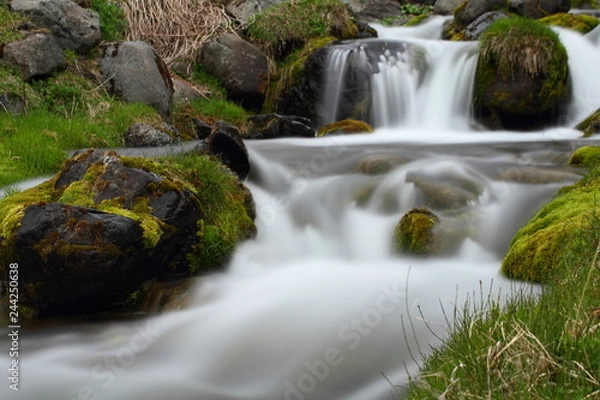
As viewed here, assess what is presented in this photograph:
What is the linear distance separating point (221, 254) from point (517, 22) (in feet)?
28.2

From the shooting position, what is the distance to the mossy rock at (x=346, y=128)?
37.7ft

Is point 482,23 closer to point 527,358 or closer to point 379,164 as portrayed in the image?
point 379,164

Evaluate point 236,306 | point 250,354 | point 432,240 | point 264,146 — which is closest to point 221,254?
point 236,306

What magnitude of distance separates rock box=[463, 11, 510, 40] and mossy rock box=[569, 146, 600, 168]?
7.42m

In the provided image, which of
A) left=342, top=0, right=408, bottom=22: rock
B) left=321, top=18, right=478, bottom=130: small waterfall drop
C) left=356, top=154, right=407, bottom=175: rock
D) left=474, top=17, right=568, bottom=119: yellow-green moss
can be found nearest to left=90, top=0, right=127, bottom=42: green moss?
left=321, top=18, right=478, bottom=130: small waterfall drop

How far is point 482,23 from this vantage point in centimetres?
1516

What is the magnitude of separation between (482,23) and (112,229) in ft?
41.3

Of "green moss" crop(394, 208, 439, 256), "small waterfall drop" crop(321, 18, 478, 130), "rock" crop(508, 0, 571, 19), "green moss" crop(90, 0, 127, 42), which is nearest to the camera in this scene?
"green moss" crop(394, 208, 439, 256)

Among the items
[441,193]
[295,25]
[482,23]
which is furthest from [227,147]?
[482,23]

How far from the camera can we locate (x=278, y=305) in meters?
5.11

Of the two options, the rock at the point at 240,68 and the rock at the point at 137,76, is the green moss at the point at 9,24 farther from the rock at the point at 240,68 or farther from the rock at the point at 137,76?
the rock at the point at 240,68

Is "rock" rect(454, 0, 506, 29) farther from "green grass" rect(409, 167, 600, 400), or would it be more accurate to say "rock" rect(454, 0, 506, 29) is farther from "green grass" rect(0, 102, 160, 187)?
"green grass" rect(409, 167, 600, 400)

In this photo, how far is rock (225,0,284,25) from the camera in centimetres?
1569

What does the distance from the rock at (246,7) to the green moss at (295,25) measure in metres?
0.68
